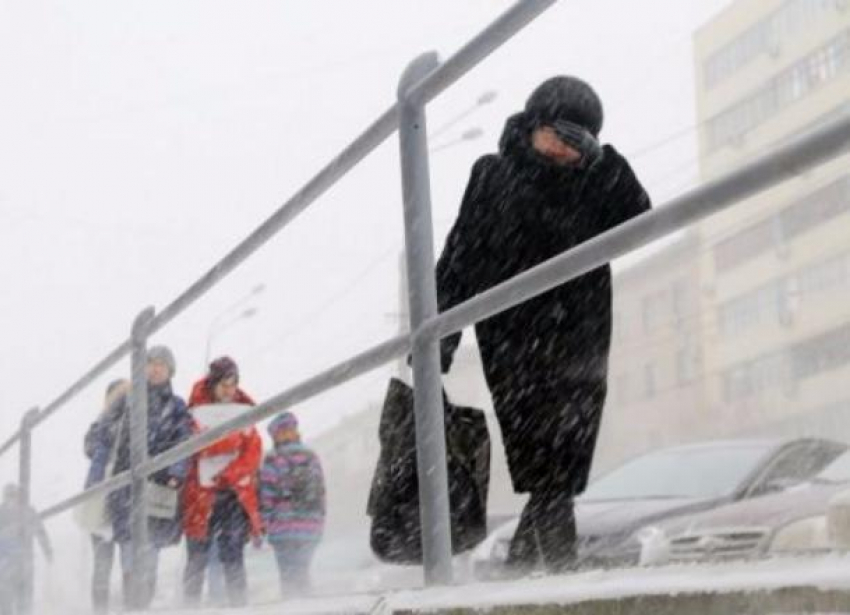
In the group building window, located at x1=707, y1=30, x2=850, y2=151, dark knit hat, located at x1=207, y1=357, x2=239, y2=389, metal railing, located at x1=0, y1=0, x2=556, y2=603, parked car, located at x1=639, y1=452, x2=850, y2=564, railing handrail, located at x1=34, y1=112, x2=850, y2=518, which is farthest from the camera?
building window, located at x1=707, y1=30, x2=850, y2=151

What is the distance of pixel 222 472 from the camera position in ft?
20.4

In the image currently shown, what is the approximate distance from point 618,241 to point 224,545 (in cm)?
449

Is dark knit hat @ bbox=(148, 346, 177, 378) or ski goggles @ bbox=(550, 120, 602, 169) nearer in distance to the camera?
ski goggles @ bbox=(550, 120, 602, 169)

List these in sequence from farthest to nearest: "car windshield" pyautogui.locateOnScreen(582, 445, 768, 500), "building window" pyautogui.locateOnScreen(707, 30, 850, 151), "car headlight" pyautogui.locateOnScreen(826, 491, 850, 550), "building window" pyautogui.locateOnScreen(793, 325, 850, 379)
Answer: "building window" pyautogui.locateOnScreen(707, 30, 850, 151) → "building window" pyautogui.locateOnScreen(793, 325, 850, 379) → "car windshield" pyautogui.locateOnScreen(582, 445, 768, 500) → "car headlight" pyautogui.locateOnScreen(826, 491, 850, 550)

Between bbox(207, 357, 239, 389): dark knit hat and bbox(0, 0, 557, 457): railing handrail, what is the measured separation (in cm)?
90

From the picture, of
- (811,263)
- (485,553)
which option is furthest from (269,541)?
(811,263)

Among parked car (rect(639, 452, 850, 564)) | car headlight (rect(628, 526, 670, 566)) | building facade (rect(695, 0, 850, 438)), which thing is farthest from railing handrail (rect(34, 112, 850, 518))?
building facade (rect(695, 0, 850, 438))

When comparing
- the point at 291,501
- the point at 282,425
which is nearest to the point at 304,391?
the point at 282,425

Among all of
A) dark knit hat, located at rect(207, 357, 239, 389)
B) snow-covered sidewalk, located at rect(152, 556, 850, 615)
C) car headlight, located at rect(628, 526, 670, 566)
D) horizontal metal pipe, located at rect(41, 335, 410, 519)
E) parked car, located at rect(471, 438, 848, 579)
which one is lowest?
snow-covered sidewalk, located at rect(152, 556, 850, 615)

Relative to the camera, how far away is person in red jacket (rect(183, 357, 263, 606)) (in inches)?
243

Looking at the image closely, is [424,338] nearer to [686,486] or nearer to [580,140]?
[580,140]

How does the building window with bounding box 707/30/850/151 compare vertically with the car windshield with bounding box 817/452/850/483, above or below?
above

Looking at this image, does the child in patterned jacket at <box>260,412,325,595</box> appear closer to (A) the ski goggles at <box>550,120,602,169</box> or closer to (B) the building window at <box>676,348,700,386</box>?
(A) the ski goggles at <box>550,120,602,169</box>

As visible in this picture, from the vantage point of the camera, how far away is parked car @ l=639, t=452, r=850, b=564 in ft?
16.6
